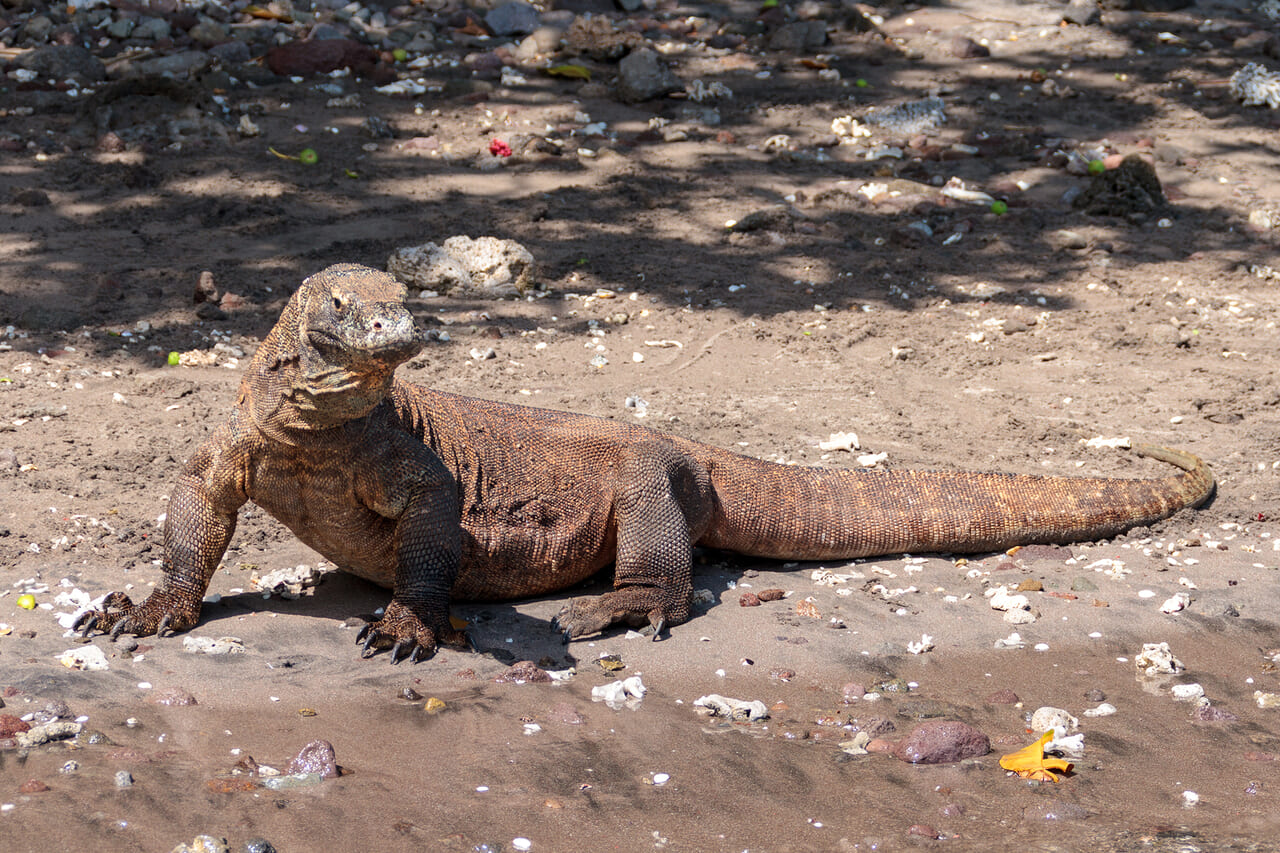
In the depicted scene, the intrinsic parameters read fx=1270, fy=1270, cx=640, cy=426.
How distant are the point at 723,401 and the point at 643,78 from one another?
5338 mm

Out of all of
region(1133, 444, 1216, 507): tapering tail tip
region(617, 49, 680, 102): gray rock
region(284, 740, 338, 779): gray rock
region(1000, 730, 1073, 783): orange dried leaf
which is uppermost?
region(617, 49, 680, 102): gray rock

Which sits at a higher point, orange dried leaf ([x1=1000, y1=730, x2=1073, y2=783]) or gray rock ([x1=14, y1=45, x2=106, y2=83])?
gray rock ([x1=14, y1=45, x2=106, y2=83])

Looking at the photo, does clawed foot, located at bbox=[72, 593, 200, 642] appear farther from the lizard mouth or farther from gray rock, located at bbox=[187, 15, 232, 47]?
gray rock, located at bbox=[187, 15, 232, 47]

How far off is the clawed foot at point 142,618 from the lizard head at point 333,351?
76 cm

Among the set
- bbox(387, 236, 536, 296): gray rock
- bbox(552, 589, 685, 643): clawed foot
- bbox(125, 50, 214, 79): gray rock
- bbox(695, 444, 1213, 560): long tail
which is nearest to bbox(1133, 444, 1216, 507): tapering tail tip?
bbox(695, 444, 1213, 560): long tail

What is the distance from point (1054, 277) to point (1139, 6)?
7132 millimetres

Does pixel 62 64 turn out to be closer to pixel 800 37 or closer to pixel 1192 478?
pixel 800 37

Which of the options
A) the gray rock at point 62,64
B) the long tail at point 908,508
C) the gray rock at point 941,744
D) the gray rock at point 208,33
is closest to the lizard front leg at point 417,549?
the long tail at point 908,508

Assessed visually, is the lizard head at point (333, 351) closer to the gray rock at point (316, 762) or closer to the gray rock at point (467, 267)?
the gray rock at point (316, 762)

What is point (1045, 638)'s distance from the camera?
14.7 ft

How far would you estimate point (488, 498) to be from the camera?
14.5ft

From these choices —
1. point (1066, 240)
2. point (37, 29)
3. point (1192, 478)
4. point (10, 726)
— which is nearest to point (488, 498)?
point (10, 726)

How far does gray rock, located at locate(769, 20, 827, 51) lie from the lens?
12562 mm

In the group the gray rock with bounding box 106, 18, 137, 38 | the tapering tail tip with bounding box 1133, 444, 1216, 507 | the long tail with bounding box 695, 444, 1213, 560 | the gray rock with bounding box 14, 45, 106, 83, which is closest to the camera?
the long tail with bounding box 695, 444, 1213, 560
